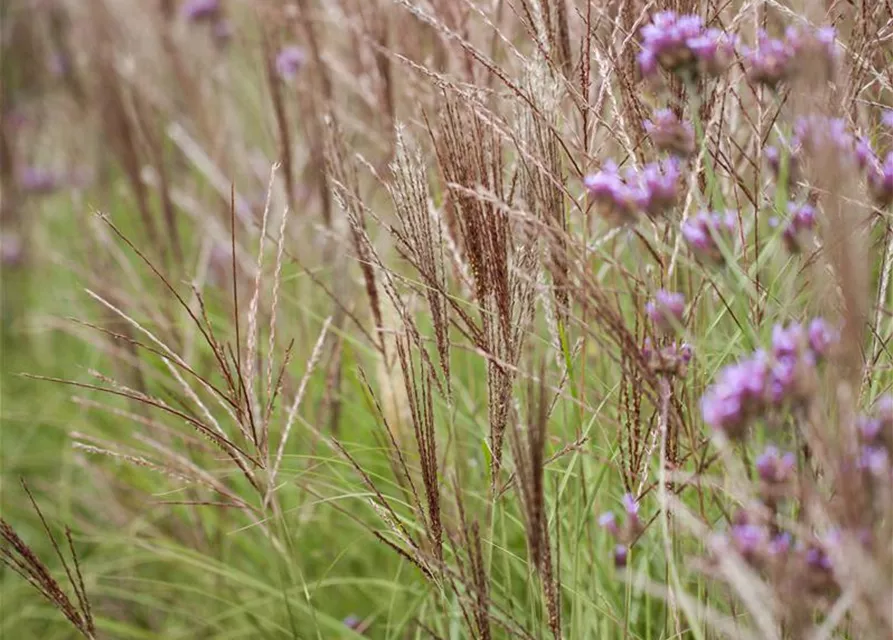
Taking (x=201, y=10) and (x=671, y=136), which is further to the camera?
(x=201, y=10)

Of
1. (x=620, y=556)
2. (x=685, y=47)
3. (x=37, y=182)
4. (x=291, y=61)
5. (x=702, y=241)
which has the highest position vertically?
(x=685, y=47)

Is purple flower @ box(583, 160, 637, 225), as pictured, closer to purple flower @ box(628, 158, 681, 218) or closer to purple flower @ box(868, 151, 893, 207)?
purple flower @ box(628, 158, 681, 218)

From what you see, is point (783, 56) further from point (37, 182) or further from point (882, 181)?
point (37, 182)

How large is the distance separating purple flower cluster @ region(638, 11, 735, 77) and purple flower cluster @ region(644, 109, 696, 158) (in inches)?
1.6

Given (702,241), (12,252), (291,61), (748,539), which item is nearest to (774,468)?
(748,539)

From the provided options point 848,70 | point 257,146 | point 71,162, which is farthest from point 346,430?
point 71,162

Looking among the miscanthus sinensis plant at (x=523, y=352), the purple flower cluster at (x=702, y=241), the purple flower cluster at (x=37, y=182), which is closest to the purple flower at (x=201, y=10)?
the miscanthus sinensis plant at (x=523, y=352)

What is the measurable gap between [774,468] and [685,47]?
35 cm

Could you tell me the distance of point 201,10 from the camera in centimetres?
254

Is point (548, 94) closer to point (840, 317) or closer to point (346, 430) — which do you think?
point (840, 317)

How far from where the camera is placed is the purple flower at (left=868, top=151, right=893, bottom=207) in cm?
78

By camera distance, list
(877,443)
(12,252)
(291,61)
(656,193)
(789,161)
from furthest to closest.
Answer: (12,252)
(291,61)
(789,161)
(656,193)
(877,443)

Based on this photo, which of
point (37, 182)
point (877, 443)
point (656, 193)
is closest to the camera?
point (877, 443)

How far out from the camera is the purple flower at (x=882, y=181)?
2.57ft
